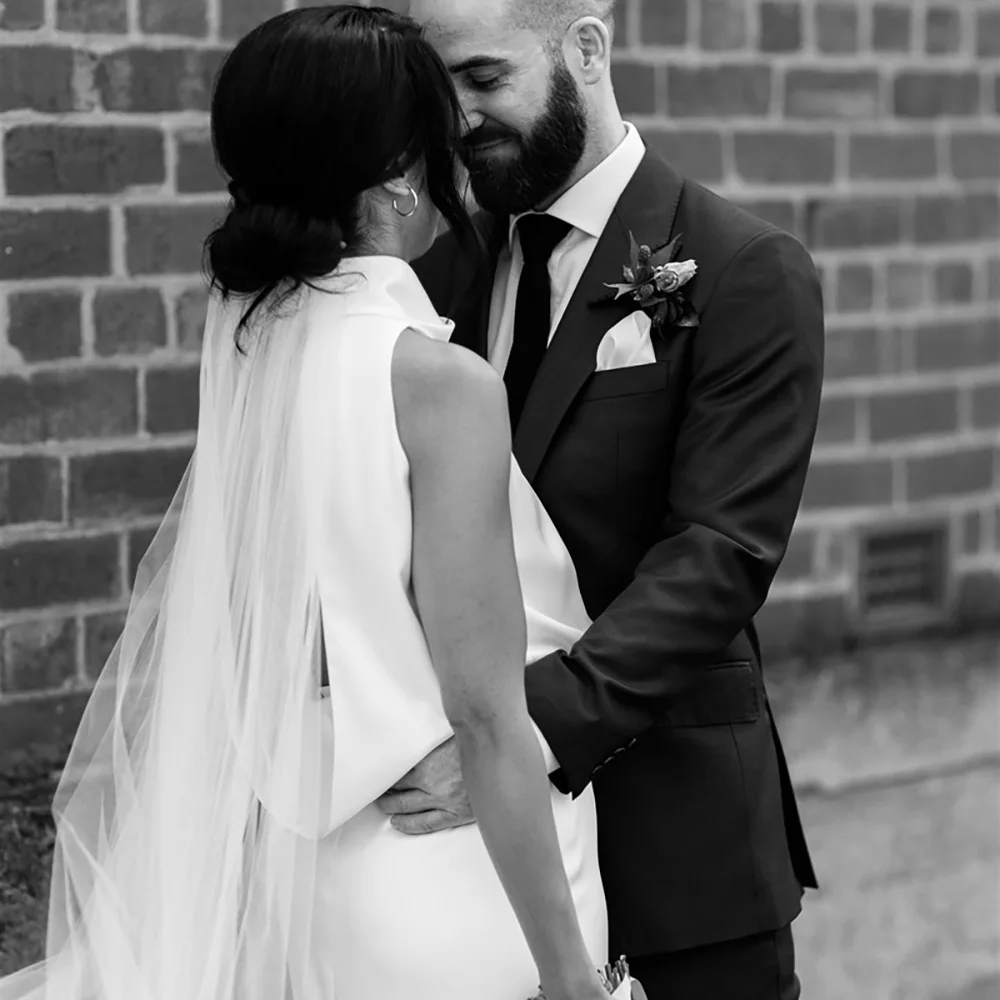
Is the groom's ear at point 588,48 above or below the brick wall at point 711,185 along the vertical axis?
above

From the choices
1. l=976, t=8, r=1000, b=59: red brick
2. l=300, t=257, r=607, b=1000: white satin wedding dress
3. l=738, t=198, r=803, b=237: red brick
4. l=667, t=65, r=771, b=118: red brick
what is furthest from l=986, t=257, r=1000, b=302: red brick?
l=300, t=257, r=607, b=1000: white satin wedding dress

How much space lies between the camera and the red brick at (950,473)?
4.17m

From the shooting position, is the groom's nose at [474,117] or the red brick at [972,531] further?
the red brick at [972,531]

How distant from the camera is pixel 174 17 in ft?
10.0

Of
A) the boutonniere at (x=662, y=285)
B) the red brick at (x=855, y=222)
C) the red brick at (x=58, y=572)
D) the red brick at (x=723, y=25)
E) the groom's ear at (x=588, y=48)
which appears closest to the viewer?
the boutonniere at (x=662, y=285)

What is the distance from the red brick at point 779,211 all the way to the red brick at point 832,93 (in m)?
0.20

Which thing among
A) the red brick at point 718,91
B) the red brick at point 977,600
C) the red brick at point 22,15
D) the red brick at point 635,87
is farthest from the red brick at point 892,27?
the red brick at point 22,15

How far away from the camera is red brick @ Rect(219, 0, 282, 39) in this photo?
10.2ft

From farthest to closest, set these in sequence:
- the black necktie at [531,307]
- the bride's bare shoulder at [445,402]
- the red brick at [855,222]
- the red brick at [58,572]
A: 1. the red brick at [855,222]
2. the red brick at [58,572]
3. the black necktie at [531,307]
4. the bride's bare shoulder at [445,402]

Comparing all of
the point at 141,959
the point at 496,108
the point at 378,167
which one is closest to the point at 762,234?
the point at 496,108

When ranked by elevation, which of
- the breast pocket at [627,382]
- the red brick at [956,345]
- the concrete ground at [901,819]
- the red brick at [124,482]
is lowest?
the concrete ground at [901,819]

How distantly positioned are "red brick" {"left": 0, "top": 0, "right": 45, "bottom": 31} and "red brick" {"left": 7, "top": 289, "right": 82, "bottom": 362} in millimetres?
449

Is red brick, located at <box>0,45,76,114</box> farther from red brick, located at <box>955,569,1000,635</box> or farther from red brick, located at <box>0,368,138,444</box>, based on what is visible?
red brick, located at <box>955,569,1000,635</box>

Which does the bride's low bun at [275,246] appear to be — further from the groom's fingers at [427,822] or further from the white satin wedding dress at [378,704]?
the groom's fingers at [427,822]
